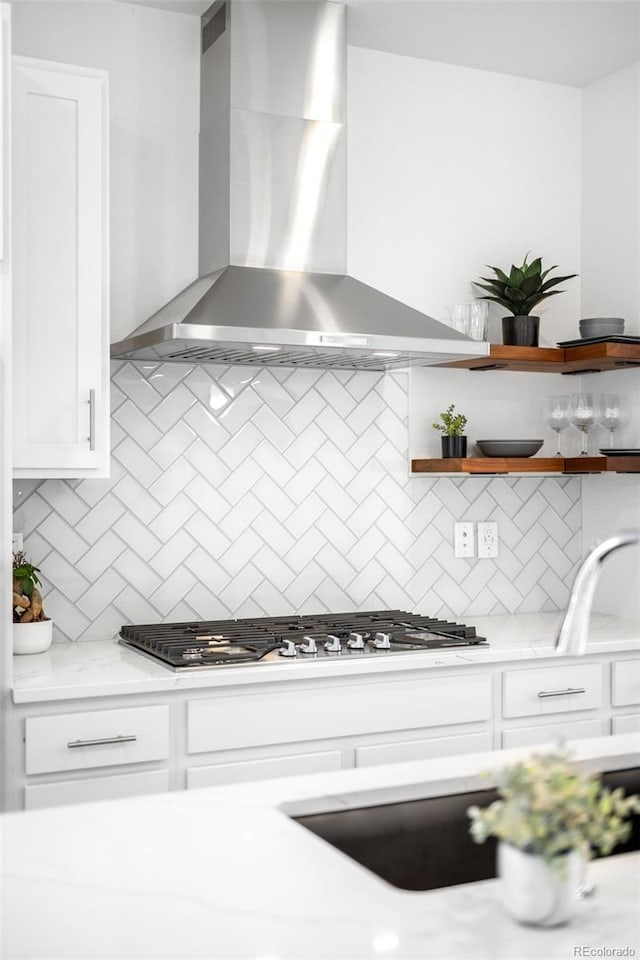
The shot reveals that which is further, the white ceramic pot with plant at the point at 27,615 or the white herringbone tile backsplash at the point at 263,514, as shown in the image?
the white herringbone tile backsplash at the point at 263,514

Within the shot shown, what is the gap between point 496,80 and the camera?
12.3ft

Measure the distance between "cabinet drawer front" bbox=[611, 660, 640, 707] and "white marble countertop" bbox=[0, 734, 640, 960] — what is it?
186 centimetres

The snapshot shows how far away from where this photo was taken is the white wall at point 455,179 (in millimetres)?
3512

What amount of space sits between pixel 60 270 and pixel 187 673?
1.14 m

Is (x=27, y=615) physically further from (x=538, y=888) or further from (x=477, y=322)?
(x=538, y=888)

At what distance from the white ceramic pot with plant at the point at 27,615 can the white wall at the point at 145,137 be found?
2.66 ft

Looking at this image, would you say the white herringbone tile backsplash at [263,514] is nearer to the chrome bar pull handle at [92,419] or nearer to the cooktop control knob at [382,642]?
the chrome bar pull handle at [92,419]

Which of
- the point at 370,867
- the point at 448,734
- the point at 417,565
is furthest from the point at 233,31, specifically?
the point at 370,867

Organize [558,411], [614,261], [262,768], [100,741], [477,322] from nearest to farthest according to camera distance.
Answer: [100,741] → [262,768] → [477,322] → [558,411] → [614,261]

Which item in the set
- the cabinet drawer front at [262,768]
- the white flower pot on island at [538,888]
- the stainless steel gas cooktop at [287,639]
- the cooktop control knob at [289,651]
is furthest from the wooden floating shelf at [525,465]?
the white flower pot on island at [538,888]

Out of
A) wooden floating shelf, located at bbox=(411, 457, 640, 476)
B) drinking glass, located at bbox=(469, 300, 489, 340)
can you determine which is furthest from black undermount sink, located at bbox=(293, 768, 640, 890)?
drinking glass, located at bbox=(469, 300, 489, 340)

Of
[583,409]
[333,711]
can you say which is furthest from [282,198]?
[333,711]

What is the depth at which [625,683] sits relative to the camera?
314 cm

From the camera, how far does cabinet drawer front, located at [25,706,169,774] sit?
241cm
